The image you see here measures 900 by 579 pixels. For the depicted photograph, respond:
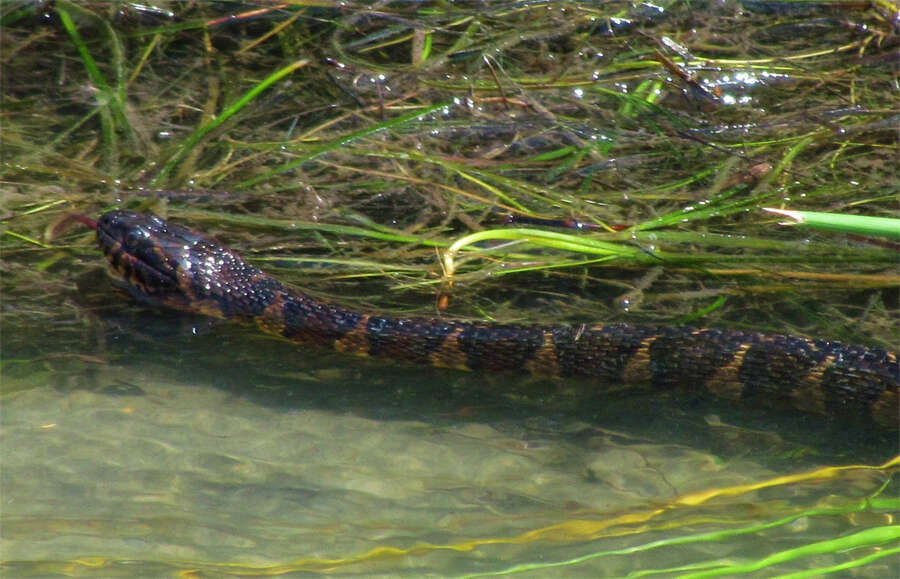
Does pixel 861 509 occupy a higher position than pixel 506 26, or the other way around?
pixel 506 26

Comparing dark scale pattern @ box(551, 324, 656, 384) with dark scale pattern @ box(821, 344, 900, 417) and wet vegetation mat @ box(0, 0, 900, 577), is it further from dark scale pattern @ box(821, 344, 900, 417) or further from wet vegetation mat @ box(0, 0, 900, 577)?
dark scale pattern @ box(821, 344, 900, 417)

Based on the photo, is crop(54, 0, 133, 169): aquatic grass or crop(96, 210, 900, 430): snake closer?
crop(96, 210, 900, 430): snake

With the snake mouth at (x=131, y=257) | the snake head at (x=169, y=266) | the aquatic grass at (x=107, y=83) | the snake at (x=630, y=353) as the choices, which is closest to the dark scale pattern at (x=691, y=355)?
the snake at (x=630, y=353)

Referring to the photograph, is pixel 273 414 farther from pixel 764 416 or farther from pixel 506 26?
pixel 506 26

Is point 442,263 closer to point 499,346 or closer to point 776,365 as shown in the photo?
point 499,346

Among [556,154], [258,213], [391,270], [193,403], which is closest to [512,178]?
[556,154]

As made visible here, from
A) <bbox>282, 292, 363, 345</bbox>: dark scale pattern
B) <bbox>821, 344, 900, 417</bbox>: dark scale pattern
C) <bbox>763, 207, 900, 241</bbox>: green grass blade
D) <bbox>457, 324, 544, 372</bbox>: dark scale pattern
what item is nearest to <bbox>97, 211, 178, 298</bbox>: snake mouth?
<bbox>282, 292, 363, 345</bbox>: dark scale pattern

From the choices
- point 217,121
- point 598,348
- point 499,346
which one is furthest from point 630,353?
point 217,121
